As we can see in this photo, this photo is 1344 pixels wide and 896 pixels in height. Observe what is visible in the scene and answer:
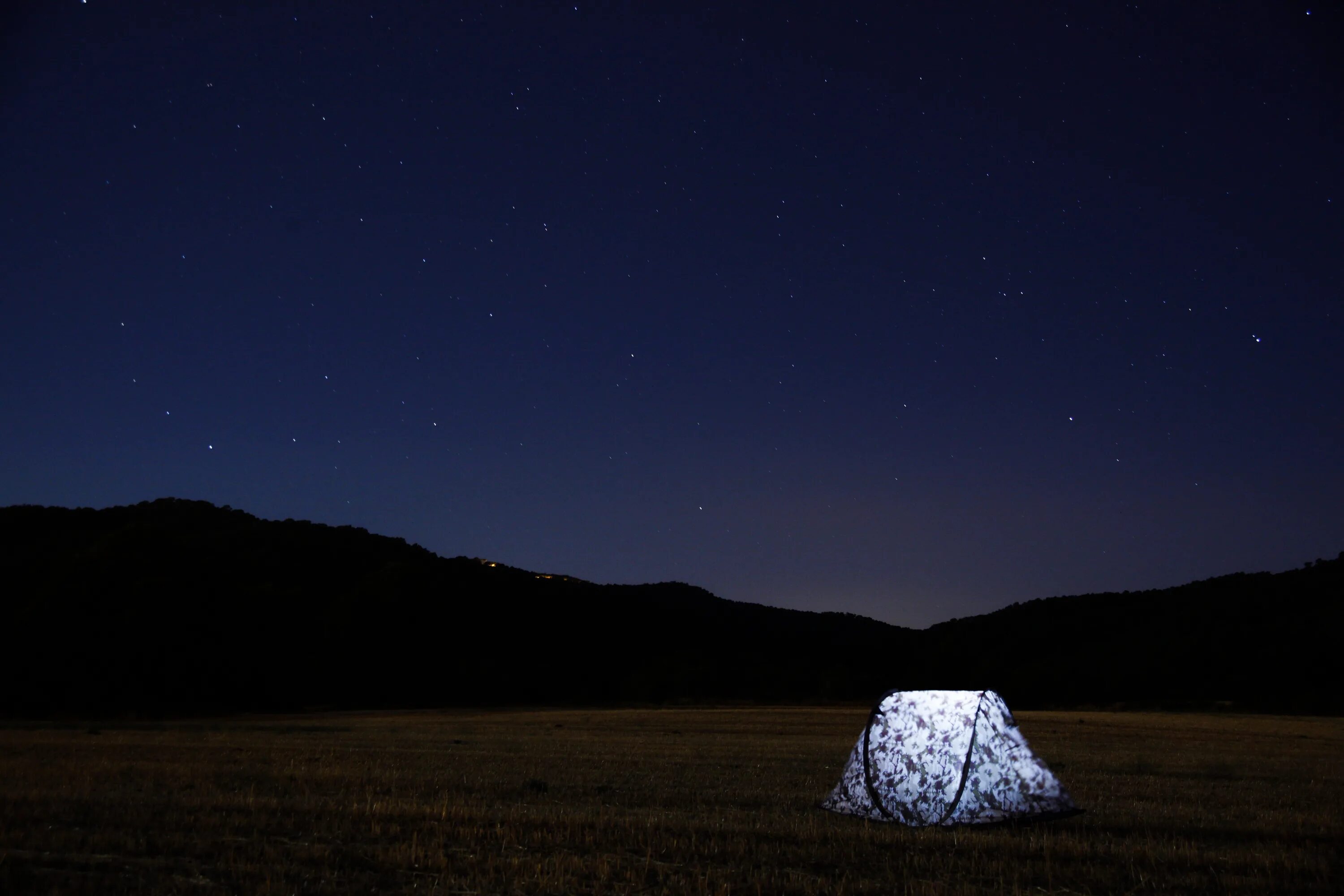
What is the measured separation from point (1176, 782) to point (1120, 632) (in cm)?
7000

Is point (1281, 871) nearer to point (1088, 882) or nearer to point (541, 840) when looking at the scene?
point (1088, 882)

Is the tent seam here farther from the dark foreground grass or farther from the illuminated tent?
the dark foreground grass

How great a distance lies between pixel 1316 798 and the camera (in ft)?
46.5

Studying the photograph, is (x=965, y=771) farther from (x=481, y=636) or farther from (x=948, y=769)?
(x=481, y=636)

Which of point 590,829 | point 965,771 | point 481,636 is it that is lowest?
point 590,829

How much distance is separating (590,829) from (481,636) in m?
68.5

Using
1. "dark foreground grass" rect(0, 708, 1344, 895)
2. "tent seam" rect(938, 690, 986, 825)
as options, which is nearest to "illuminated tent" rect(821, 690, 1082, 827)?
"tent seam" rect(938, 690, 986, 825)

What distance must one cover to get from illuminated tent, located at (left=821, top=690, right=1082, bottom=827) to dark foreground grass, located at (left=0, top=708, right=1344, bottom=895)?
358 mm

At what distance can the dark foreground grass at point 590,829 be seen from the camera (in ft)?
24.6

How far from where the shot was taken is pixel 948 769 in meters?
10.9

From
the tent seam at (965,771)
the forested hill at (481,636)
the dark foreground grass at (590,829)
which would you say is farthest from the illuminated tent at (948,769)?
the forested hill at (481,636)

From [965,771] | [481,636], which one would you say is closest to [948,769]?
[965,771]

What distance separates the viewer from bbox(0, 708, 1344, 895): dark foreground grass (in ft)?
24.6

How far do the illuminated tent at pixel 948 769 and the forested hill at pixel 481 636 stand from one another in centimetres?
4080
